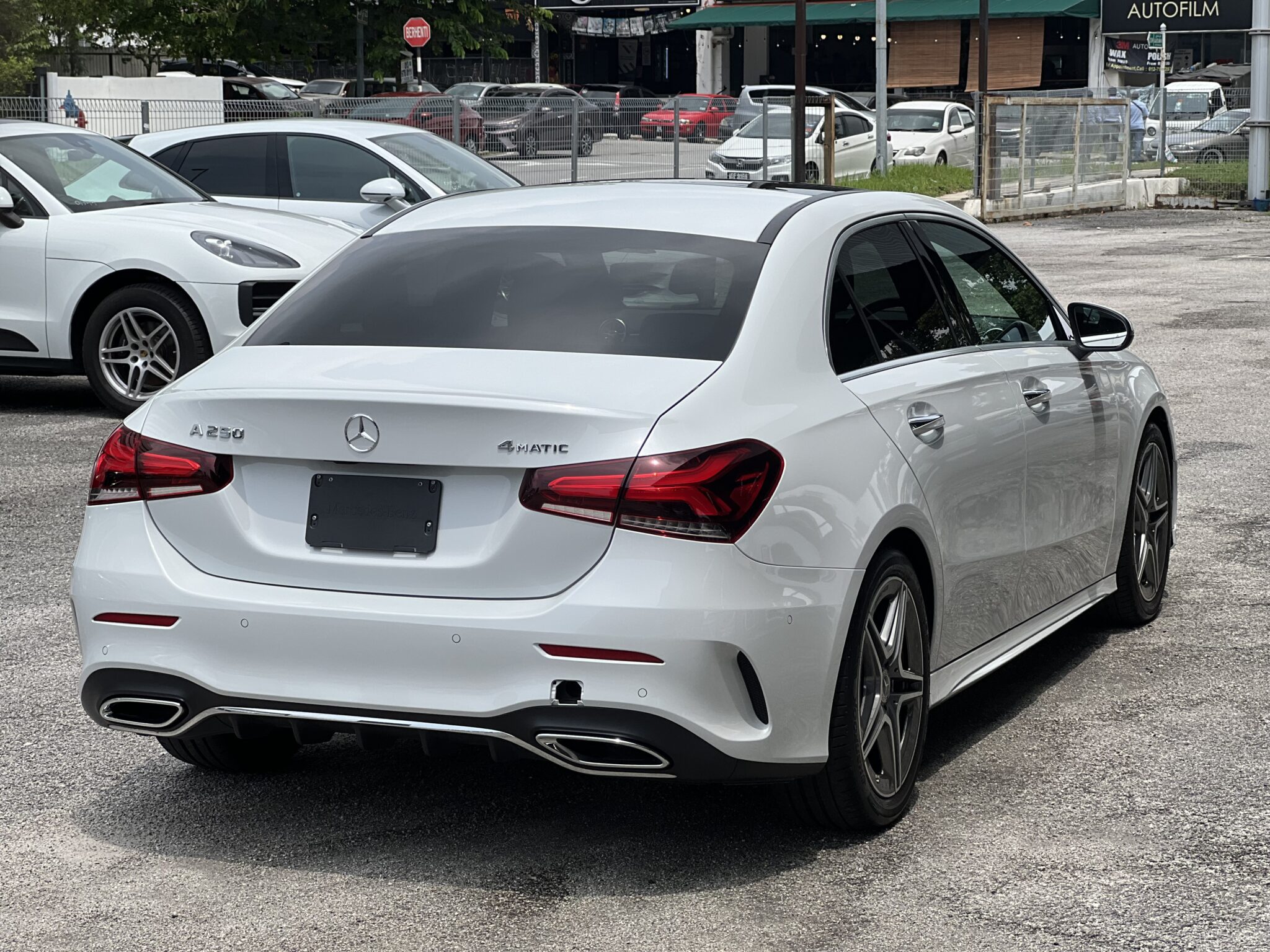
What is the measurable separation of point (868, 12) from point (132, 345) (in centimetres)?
5125

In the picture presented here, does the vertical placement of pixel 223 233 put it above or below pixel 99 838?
above

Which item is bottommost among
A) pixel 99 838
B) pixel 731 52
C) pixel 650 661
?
pixel 99 838

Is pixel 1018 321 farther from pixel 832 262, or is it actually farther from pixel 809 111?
pixel 809 111

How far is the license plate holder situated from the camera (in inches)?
149

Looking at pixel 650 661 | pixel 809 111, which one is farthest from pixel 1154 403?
pixel 809 111

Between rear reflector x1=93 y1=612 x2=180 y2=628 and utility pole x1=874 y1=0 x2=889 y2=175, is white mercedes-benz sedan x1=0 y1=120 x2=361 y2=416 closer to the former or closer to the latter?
rear reflector x1=93 y1=612 x2=180 y2=628

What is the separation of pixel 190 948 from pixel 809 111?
29.8 meters

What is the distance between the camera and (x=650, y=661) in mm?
3643

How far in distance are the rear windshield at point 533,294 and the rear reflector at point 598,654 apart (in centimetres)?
71

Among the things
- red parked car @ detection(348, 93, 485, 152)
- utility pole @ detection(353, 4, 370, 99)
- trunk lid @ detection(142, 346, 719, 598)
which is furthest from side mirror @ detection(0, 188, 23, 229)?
utility pole @ detection(353, 4, 370, 99)

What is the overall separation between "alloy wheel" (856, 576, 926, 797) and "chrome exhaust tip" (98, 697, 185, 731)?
4.94ft

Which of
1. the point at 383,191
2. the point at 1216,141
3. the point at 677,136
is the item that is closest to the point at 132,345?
the point at 383,191

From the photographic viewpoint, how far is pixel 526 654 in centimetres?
369

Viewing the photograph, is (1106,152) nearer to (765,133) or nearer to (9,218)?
(765,133)
